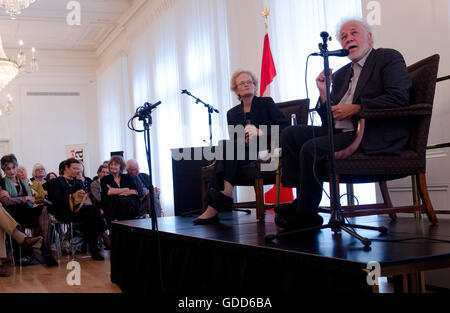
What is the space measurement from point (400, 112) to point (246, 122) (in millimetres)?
1321

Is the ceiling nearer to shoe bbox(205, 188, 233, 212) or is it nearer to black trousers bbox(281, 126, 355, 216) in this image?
shoe bbox(205, 188, 233, 212)

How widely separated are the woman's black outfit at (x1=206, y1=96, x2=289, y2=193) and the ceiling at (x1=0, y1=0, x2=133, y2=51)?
611 centimetres

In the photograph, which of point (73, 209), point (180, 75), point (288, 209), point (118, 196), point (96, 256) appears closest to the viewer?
point (288, 209)

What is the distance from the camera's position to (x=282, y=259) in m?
1.96

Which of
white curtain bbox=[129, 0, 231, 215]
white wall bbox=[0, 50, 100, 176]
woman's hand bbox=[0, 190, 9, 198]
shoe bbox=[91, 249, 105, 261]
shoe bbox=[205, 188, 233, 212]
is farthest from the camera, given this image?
white wall bbox=[0, 50, 100, 176]

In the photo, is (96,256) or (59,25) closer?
(96,256)

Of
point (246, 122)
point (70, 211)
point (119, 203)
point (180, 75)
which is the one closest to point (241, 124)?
point (246, 122)

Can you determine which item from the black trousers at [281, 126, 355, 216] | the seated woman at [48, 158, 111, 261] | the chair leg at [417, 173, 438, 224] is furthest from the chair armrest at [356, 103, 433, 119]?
the seated woman at [48, 158, 111, 261]

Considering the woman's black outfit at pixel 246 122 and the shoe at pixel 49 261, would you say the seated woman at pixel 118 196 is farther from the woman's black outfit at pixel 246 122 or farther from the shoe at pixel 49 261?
the woman's black outfit at pixel 246 122

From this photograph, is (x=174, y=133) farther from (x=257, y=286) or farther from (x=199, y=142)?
(x=257, y=286)

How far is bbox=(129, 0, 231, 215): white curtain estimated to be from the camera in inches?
254

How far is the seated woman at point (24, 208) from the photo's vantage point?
5.38 meters

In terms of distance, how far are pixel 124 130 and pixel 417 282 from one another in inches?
344

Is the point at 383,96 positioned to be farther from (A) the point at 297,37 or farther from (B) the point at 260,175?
(A) the point at 297,37
